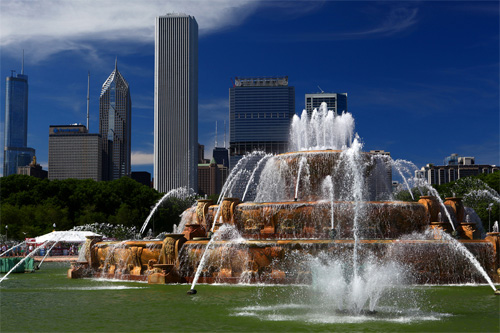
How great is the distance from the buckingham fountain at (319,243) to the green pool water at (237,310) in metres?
0.86

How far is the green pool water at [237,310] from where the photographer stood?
1205 cm

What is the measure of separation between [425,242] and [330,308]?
281 inches

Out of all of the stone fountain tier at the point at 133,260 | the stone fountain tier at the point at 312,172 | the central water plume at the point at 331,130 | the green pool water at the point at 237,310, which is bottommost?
the green pool water at the point at 237,310

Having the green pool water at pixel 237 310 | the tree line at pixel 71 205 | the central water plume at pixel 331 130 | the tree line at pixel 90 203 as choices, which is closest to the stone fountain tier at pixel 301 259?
the green pool water at pixel 237 310

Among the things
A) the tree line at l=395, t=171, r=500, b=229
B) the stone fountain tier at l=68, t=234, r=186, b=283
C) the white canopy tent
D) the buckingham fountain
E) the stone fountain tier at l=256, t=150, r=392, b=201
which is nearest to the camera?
the buckingham fountain

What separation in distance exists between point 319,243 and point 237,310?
6.52 meters

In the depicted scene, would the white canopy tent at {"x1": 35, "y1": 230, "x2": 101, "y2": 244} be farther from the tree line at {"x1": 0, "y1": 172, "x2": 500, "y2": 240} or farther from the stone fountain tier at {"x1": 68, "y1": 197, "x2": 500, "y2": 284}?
the tree line at {"x1": 0, "y1": 172, "x2": 500, "y2": 240}

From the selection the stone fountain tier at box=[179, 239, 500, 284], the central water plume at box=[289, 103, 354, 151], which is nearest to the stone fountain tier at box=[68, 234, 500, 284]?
the stone fountain tier at box=[179, 239, 500, 284]

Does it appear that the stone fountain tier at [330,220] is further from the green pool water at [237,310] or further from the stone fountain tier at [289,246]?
the green pool water at [237,310]

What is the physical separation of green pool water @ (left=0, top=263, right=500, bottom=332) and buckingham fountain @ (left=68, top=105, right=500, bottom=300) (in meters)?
0.86

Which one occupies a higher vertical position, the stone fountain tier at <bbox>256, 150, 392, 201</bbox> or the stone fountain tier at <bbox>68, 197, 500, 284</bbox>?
the stone fountain tier at <bbox>256, 150, 392, 201</bbox>

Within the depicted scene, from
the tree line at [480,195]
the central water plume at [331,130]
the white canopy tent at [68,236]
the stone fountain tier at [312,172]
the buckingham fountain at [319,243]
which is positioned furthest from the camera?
the tree line at [480,195]

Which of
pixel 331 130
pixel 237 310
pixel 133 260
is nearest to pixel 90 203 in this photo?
pixel 331 130

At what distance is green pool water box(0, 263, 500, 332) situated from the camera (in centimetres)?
1205
